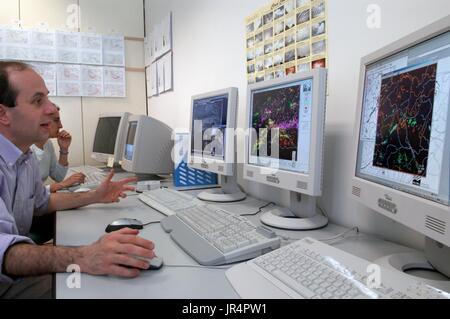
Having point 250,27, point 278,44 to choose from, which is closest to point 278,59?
point 278,44

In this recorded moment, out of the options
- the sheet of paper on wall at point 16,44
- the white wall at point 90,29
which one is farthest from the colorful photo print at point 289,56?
the sheet of paper on wall at point 16,44

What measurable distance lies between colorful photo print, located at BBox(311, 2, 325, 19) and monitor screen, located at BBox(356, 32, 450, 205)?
1.29 feet

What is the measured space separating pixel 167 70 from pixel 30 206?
1.65 m

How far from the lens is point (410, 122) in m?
0.67

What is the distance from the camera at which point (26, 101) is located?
1127mm

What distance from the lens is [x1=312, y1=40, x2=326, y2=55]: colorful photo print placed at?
112cm

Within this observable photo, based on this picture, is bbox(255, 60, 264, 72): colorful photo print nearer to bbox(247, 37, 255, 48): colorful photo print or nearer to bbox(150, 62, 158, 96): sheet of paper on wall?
bbox(247, 37, 255, 48): colorful photo print

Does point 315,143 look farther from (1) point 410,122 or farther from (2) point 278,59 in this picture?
(2) point 278,59

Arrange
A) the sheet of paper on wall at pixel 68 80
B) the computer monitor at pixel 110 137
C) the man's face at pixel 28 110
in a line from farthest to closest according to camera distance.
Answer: the sheet of paper on wall at pixel 68 80 → the computer monitor at pixel 110 137 → the man's face at pixel 28 110

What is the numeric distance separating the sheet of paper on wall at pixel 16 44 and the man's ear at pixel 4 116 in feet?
6.35

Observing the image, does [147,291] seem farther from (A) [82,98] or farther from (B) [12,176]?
(A) [82,98]

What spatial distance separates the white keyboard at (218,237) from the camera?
75cm

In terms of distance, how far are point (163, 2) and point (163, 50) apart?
388 millimetres

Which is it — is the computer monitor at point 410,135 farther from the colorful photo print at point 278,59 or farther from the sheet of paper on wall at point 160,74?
the sheet of paper on wall at point 160,74
